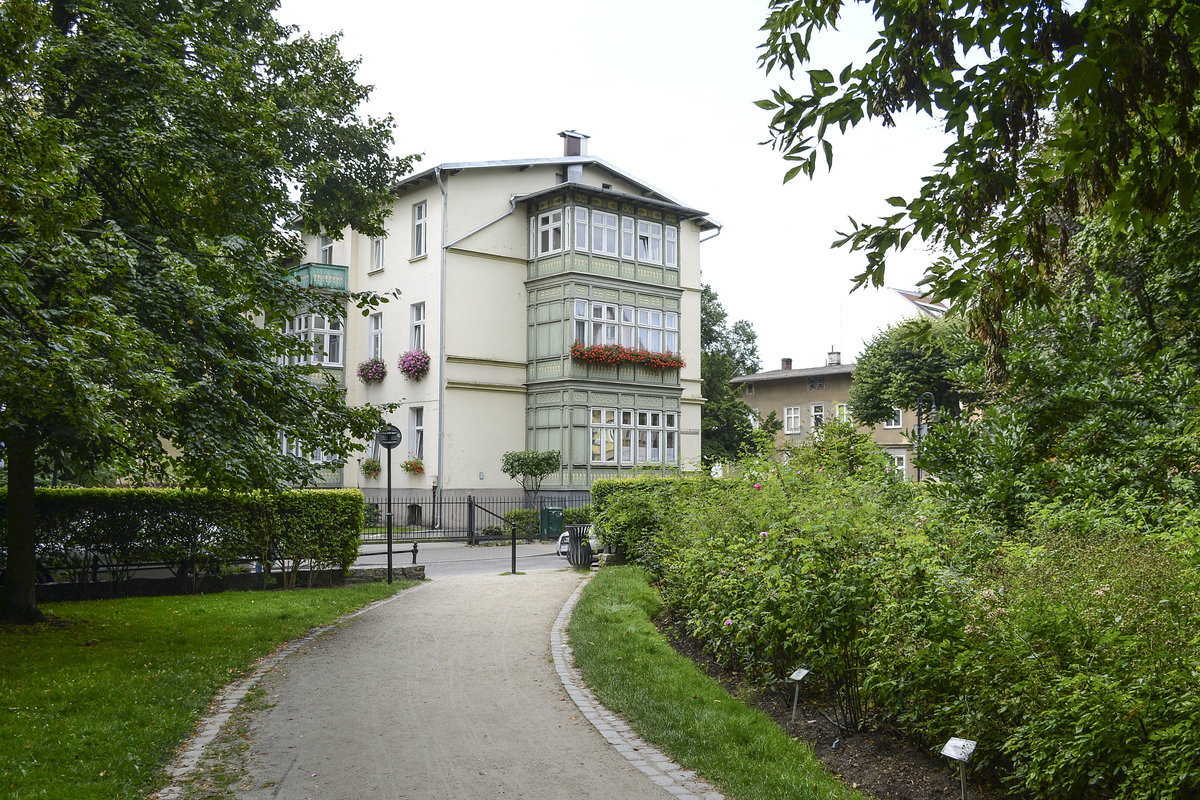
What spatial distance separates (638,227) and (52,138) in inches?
1132

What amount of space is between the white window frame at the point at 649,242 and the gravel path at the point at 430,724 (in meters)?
25.2

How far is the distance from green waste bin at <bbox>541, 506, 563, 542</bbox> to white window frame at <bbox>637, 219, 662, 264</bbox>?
11376mm

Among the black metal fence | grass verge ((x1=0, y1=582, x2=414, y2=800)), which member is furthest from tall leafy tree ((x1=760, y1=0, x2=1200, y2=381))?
the black metal fence

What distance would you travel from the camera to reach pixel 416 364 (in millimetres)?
33656

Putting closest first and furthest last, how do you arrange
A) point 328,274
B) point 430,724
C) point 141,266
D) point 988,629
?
1. point 988,629
2. point 430,724
3. point 141,266
4. point 328,274

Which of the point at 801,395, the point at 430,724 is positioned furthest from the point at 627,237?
the point at 430,724

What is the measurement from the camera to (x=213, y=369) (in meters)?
10.8

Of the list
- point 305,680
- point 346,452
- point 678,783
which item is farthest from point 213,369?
point 678,783

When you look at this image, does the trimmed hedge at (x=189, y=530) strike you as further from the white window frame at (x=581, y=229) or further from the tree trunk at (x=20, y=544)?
the white window frame at (x=581, y=229)

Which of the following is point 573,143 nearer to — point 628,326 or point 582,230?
point 582,230

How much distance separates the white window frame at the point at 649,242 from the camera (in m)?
36.2

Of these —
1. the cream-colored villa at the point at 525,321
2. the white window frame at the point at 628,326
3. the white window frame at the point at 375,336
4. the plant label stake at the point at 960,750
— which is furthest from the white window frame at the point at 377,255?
the plant label stake at the point at 960,750

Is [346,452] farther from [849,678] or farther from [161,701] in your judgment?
[849,678]

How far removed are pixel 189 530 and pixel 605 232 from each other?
22948mm
